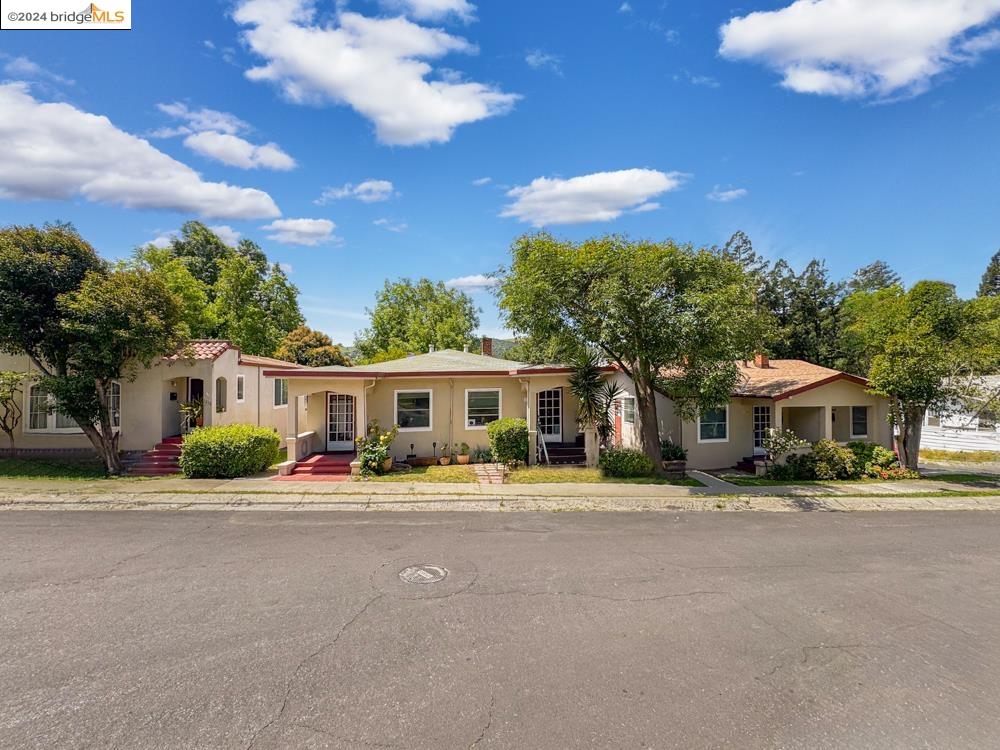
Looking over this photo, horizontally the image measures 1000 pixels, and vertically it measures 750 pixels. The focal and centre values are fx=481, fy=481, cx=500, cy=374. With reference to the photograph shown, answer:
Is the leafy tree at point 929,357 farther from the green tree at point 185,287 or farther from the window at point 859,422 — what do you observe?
the green tree at point 185,287

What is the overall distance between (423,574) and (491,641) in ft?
7.04

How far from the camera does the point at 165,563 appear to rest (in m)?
7.44

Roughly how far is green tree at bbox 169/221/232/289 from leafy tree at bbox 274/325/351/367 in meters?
11.5

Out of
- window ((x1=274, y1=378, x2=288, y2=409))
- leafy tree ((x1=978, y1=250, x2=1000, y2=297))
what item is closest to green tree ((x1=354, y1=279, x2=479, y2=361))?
window ((x1=274, y1=378, x2=288, y2=409))

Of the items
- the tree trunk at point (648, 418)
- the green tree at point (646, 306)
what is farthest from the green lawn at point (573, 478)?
the green tree at point (646, 306)

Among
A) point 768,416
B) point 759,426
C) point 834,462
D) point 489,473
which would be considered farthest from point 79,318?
point 834,462

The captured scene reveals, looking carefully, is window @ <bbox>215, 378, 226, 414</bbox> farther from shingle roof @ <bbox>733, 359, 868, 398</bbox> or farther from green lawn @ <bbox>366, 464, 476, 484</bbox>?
shingle roof @ <bbox>733, 359, 868, 398</bbox>

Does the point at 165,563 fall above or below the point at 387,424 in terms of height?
below

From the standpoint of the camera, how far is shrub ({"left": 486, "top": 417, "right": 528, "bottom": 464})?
16281 millimetres

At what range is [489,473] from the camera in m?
14.9

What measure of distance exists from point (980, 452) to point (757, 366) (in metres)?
12.4

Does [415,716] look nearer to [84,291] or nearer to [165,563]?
[165,563]

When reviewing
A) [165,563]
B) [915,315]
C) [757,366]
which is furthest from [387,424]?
[915,315]

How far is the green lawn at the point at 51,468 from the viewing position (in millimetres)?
14156
